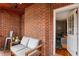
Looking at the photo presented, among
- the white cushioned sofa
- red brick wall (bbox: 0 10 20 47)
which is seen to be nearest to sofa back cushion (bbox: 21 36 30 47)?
the white cushioned sofa

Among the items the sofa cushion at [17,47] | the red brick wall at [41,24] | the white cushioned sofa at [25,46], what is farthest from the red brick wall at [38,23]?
the sofa cushion at [17,47]

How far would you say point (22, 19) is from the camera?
6.50 feet

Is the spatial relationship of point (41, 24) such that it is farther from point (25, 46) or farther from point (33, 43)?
point (25, 46)

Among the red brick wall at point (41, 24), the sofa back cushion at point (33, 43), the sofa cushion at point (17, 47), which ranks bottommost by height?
the sofa cushion at point (17, 47)

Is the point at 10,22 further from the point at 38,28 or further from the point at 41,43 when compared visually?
the point at 41,43

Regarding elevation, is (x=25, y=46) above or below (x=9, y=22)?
below

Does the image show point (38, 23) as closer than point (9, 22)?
No

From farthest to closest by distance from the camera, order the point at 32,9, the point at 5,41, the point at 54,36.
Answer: the point at 54,36 < the point at 32,9 < the point at 5,41

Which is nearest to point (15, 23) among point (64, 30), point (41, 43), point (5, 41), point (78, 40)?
point (5, 41)

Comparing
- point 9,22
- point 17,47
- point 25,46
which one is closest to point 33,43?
point 25,46

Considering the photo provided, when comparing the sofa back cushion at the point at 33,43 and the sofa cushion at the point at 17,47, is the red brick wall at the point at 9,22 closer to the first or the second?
the sofa cushion at the point at 17,47

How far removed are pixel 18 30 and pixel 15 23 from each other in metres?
0.12

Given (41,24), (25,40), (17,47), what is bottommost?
(17,47)

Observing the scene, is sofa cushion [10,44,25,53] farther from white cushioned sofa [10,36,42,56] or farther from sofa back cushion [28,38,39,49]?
sofa back cushion [28,38,39,49]
